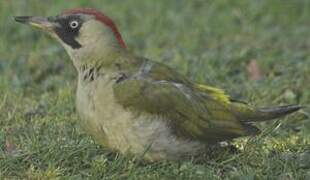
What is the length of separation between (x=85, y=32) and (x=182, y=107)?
707mm

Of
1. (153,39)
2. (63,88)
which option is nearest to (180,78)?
(63,88)

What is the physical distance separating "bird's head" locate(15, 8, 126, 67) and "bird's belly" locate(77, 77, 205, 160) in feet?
0.89

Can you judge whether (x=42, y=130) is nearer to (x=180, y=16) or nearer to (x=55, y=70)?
(x=55, y=70)

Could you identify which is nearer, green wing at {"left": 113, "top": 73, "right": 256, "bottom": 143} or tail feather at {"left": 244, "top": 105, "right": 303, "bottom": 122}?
green wing at {"left": 113, "top": 73, "right": 256, "bottom": 143}

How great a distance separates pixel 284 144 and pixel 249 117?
1.15ft

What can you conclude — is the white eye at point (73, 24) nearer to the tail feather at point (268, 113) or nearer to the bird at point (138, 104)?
the bird at point (138, 104)

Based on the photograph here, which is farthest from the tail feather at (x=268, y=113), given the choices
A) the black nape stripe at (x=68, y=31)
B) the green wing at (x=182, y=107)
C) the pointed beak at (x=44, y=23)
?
the pointed beak at (x=44, y=23)

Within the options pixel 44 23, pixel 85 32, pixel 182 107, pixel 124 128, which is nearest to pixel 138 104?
pixel 124 128

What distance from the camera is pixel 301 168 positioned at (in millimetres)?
5652

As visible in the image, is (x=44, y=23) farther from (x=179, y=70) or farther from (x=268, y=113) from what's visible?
(x=179, y=70)

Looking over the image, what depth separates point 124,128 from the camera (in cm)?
548

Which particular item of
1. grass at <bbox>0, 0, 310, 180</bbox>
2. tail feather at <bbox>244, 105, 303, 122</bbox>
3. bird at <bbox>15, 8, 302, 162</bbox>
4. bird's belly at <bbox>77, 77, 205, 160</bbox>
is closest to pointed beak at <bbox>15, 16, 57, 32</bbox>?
bird at <bbox>15, 8, 302, 162</bbox>

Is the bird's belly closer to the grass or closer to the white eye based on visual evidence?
the grass

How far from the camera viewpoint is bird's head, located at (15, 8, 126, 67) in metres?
5.77
